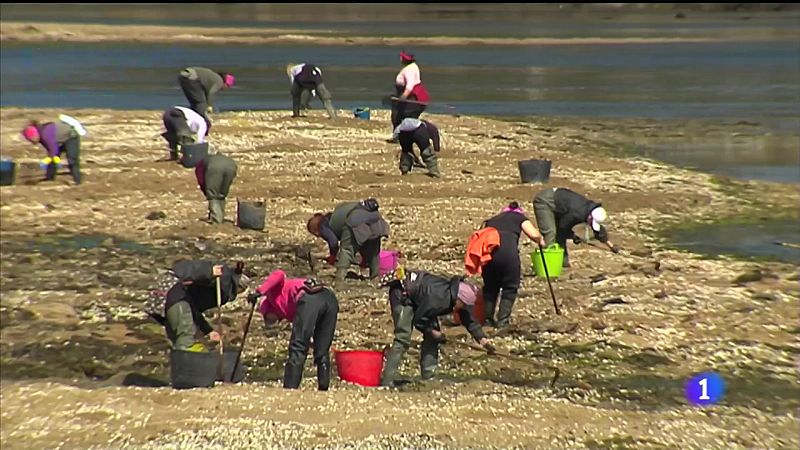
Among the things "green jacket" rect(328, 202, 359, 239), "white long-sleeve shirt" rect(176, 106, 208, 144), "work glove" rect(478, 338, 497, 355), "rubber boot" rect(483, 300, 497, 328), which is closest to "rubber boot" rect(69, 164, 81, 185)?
"white long-sleeve shirt" rect(176, 106, 208, 144)

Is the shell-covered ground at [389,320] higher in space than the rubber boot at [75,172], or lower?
lower

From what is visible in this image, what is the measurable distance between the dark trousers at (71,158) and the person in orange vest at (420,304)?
9990 mm

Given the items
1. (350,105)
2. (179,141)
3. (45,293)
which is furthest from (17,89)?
(45,293)

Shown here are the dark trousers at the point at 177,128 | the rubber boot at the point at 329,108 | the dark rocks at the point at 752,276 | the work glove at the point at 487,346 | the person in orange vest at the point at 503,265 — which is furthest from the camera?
the rubber boot at the point at 329,108

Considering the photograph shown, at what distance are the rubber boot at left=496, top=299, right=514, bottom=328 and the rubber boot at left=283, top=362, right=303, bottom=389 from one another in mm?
3059

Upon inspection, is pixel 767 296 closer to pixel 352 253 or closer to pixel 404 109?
pixel 352 253

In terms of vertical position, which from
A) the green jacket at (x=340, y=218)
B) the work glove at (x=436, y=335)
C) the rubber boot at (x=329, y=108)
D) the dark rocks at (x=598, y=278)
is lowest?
the dark rocks at (x=598, y=278)

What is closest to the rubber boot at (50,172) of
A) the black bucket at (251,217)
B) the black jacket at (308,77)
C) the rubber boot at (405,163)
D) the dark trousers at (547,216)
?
the black bucket at (251,217)

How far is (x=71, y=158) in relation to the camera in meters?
21.4

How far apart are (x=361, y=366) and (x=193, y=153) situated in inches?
398

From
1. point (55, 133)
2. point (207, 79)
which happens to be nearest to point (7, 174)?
point (55, 133)

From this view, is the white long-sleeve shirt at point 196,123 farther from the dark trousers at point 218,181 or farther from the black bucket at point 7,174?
the dark trousers at point 218,181

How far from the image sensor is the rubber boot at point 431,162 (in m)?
22.6

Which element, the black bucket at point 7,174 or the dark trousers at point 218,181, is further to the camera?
the black bucket at point 7,174
